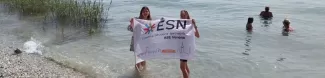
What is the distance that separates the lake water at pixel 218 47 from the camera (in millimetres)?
10398

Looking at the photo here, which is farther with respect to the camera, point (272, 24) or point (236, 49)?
point (272, 24)

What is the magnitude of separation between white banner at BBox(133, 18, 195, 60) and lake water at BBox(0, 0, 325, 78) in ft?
4.58

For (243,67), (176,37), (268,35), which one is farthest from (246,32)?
(176,37)

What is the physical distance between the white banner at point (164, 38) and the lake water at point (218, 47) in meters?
→ 1.40

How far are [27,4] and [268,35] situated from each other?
11.3m

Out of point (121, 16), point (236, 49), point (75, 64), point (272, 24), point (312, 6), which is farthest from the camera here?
point (312, 6)

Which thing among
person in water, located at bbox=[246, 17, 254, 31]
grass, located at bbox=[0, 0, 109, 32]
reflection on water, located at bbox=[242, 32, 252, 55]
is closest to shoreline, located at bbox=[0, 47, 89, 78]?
grass, located at bbox=[0, 0, 109, 32]

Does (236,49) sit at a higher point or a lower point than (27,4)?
lower

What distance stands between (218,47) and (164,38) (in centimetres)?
562

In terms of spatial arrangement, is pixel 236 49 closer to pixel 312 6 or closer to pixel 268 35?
pixel 268 35

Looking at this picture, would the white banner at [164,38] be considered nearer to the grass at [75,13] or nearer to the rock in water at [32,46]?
the rock in water at [32,46]

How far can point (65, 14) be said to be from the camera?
16.8 m

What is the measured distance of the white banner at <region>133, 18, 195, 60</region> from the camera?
8.12 meters

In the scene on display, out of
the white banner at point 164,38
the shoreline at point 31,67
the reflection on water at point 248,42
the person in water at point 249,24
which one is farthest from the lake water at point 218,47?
the white banner at point 164,38
